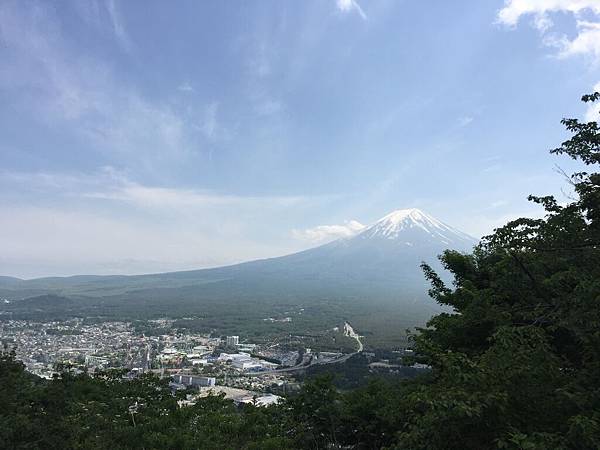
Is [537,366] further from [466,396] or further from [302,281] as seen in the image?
[302,281]

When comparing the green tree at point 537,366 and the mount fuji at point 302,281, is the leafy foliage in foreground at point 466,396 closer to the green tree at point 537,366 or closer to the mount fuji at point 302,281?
the green tree at point 537,366

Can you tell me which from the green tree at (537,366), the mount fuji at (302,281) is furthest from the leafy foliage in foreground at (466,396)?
the mount fuji at (302,281)

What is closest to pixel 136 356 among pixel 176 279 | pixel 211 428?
pixel 211 428

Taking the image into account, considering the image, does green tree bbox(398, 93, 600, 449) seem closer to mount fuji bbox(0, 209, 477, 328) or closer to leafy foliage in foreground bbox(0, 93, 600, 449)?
leafy foliage in foreground bbox(0, 93, 600, 449)

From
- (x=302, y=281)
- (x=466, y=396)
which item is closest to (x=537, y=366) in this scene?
(x=466, y=396)

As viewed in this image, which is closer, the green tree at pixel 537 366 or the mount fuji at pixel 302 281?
the green tree at pixel 537 366
